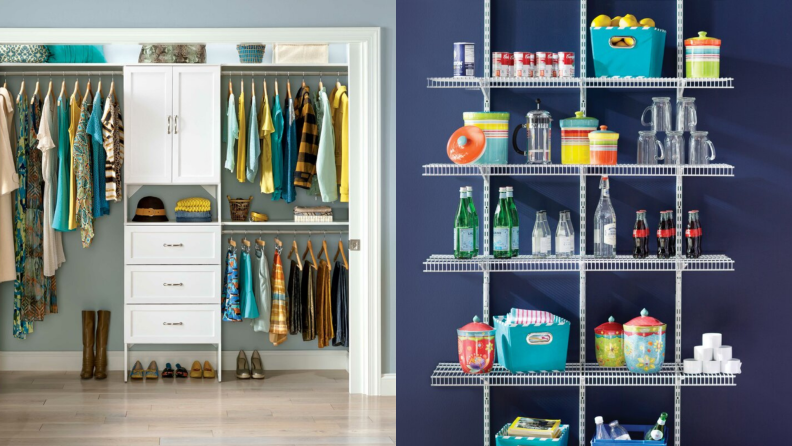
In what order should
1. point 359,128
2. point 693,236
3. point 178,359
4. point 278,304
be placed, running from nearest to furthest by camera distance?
point 693,236 → point 359,128 → point 278,304 → point 178,359

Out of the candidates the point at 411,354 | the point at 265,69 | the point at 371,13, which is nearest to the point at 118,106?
the point at 265,69

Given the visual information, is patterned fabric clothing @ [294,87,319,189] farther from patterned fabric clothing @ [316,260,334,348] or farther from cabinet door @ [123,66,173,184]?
Result: cabinet door @ [123,66,173,184]

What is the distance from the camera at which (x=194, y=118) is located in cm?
570

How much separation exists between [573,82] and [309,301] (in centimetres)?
302

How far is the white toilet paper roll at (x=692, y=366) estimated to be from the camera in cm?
330

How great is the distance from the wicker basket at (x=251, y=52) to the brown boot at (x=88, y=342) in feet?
6.32

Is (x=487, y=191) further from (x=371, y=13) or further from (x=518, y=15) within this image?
(x=371, y=13)

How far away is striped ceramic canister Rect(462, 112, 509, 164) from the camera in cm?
320

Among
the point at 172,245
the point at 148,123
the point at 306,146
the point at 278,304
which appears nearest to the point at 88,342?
the point at 172,245

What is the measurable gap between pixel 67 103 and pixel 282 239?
1611 millimetres

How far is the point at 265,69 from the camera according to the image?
592 centimetres

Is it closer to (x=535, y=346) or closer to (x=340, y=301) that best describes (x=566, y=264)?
(x=535, y=346)

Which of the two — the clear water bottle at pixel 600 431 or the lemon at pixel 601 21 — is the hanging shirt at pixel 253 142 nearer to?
the lemon at pixel 601 21

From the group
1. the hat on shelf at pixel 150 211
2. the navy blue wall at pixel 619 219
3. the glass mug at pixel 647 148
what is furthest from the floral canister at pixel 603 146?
the hat on shelf at pixel 150 211
